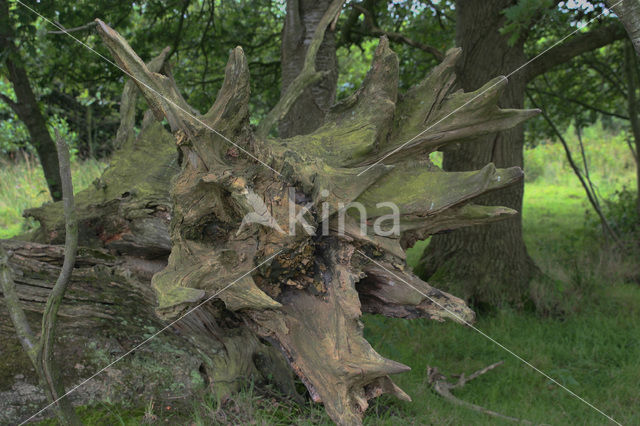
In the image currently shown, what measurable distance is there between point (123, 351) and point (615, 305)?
15.8ft

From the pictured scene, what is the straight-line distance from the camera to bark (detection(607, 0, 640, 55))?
2479 mm

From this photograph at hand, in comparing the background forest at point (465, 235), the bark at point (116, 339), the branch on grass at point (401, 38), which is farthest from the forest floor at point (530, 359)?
the branch on grass at point (401, 38)

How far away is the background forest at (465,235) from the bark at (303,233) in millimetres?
590

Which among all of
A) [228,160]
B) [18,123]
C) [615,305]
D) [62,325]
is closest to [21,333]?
[62,325]

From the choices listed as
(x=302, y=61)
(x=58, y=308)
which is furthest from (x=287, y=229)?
(x=302, y=61)

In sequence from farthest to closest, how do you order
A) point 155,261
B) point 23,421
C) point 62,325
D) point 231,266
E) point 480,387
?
1. point 480,387
2. point 155,261
3. point 62,325
4. point 23,421
5. point 231,266

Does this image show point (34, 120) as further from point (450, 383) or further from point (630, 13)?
point (630, 13)

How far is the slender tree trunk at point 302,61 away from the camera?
487cm

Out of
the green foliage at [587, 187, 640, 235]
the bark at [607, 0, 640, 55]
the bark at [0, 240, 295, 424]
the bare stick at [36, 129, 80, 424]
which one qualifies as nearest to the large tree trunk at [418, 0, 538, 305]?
the green foliage at [587, 187, 640, 235]

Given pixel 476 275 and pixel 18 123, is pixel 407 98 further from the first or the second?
pixel 18 123

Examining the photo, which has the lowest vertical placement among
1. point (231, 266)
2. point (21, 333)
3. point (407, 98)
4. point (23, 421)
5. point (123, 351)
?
point (23, 421)

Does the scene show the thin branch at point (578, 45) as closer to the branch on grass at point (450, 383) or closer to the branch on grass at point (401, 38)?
the branch on grass at point (401, 38)

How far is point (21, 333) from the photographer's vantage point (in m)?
2.36

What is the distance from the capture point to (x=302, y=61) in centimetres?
496
